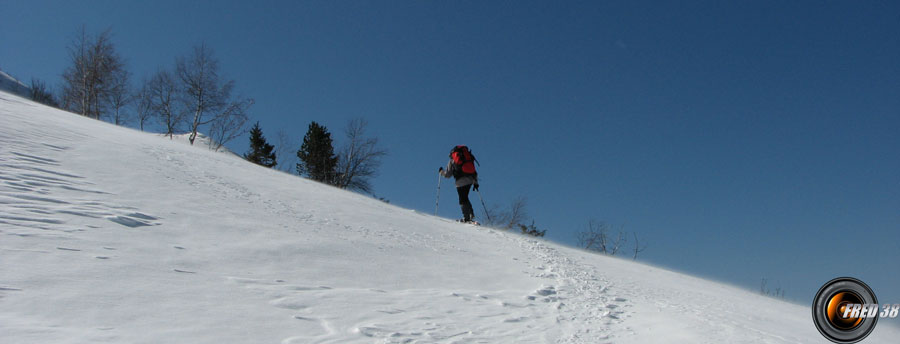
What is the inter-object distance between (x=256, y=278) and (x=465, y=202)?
6.81m

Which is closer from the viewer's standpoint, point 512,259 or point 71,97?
point 512,259

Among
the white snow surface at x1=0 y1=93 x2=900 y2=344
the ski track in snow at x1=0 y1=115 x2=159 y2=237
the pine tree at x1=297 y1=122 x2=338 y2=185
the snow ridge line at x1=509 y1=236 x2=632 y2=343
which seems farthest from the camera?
the pine tree at x1=297 y1=122 x2=338 y2=185

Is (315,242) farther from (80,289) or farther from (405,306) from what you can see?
(80,289)

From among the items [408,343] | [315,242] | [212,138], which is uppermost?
[212,138]

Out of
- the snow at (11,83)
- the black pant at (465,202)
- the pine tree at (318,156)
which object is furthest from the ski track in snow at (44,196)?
the snow at (11,83)

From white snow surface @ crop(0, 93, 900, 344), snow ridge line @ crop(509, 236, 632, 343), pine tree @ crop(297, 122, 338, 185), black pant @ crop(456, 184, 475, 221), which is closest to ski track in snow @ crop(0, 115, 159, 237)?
white snow surface @ crop(0, 93, 900, 344)

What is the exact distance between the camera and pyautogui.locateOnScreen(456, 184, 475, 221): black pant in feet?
29.7

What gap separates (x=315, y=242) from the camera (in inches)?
147

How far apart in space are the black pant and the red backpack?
31 centimetres

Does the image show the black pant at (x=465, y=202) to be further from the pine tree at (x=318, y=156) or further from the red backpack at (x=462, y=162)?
the pine tree at (x=318, y=156)

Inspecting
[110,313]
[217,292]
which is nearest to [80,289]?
[110,313]

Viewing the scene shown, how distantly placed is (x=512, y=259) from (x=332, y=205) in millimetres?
2604

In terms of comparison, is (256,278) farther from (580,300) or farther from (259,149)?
(259,149)

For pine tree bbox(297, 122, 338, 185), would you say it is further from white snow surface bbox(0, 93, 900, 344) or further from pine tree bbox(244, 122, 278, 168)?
white snow surface bbox(0, 93, 900, 344)
